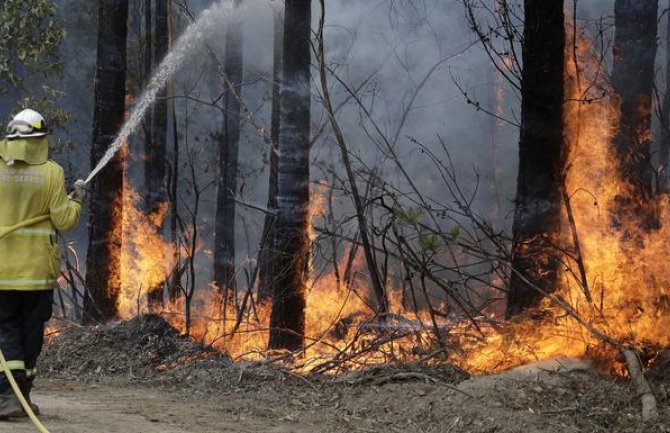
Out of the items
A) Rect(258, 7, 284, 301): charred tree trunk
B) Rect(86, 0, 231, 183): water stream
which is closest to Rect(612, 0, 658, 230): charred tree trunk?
Rect(258, 7, 284, 301): charred tree trunk

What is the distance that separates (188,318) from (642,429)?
619cm

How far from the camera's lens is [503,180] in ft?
81.8

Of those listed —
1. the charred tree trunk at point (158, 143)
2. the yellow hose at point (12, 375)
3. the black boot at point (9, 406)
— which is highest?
the charred tree trunk at point (158, 143)

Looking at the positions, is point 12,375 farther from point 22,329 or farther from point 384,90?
point 384,90

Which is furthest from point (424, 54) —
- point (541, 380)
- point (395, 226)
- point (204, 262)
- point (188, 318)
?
point (204, 262)

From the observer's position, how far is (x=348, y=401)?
6672mm

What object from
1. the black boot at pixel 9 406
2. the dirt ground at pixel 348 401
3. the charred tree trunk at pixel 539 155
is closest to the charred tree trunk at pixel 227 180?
the dirt ground at pixel 348 401

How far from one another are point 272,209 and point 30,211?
7.24 meters

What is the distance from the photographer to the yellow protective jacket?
19.3 ft

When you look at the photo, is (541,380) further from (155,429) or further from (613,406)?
(155,429)

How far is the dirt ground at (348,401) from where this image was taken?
5.64 m

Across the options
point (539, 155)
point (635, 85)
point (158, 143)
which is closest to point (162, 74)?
point (158, 143)

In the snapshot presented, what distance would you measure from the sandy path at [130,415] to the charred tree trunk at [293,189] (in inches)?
73.4

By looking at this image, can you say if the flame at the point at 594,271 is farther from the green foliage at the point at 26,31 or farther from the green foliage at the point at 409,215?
the green foliage at the point at 26,31
